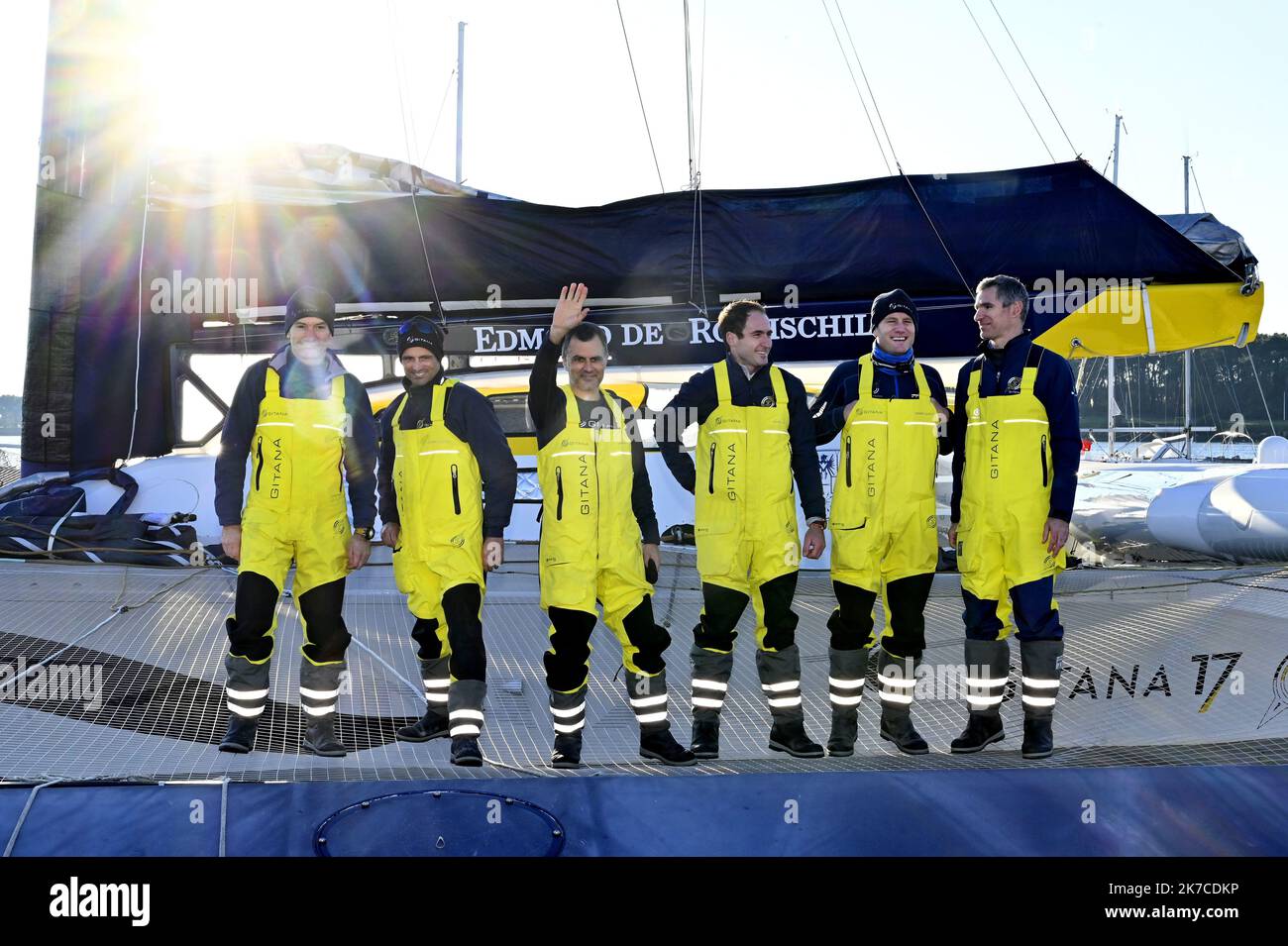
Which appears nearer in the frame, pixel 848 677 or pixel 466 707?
pixel 466 707

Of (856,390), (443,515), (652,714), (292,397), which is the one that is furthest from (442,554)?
(856,390)

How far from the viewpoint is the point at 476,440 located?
146 inches

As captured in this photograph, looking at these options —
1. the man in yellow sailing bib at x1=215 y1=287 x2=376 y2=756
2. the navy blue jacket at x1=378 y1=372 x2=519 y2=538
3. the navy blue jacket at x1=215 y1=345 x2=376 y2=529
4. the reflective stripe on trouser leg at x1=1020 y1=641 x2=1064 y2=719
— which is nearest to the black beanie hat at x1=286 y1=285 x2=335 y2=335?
the man in yellow sailing bib at x1=215 y1=287 x2=376 y2=756

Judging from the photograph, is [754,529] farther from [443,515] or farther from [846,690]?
[443,515]

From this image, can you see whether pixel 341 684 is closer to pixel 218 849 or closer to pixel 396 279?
pixel 218 849

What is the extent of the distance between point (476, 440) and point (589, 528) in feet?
1.77

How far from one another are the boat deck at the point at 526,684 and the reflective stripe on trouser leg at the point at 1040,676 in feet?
0.56

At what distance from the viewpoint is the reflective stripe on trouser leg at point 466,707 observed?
3.52 metres

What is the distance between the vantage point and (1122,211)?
5.48 m

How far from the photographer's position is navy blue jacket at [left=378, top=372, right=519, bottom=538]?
3674 mm

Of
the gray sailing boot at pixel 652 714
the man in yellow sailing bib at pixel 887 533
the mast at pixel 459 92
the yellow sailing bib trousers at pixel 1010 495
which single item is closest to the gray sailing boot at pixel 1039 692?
the yellow sailing bib trousers at pixel 1010 495

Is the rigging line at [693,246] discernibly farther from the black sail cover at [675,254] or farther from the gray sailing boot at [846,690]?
the gray sailing boot at [846,690]
